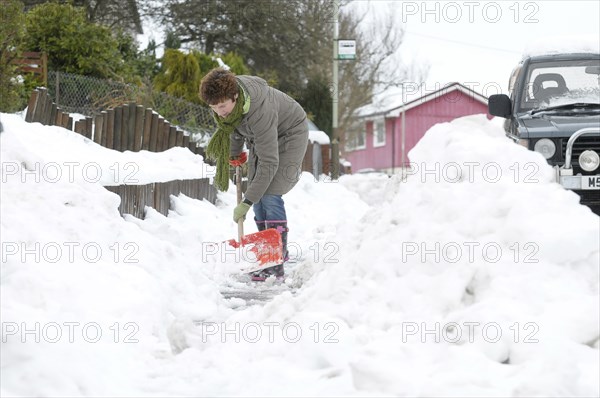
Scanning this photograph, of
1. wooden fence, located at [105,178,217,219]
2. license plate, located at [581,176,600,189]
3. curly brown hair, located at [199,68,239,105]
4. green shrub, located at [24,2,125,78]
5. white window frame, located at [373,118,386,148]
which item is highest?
green shrub, located at [24,2,125,78]

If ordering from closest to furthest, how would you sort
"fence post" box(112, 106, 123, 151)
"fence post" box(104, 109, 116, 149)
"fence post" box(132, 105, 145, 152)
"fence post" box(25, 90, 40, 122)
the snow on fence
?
the snow on fence, "fence post" box(25, 90, 40, 122), "fence post" box(104, 109, 116, 149), "fence post" box(112, 106, 123, 151), "fence post" box(132, 105, 145, 152)

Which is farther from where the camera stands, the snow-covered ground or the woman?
the woman

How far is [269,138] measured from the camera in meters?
6.35

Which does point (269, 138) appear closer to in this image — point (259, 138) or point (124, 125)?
point (259, 138)

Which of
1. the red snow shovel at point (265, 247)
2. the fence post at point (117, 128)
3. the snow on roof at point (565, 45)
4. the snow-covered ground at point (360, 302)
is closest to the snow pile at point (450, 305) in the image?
the snow-covered ground at point (360, 302)

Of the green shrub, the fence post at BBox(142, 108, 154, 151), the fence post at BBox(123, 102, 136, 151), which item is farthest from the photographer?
the green shrub

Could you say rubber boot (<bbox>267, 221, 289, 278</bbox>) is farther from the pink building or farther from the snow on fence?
the pink building

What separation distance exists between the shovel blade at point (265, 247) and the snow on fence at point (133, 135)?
1068mm

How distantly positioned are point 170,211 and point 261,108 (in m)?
2.25

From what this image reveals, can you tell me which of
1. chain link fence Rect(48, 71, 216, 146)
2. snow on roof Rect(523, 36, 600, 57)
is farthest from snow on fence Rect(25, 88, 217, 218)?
snow on roof Rect(523, 36, 600, 57)

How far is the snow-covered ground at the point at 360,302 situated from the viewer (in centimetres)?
341

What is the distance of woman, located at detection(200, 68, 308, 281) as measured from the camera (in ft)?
20.3

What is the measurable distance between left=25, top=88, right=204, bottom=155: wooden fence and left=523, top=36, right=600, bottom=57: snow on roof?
4.13 meters

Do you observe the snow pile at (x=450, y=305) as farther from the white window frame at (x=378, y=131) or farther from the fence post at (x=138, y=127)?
the white window frame at (x=378, y=131)
